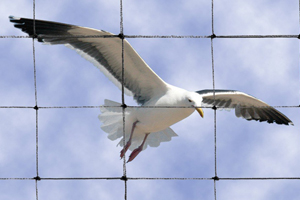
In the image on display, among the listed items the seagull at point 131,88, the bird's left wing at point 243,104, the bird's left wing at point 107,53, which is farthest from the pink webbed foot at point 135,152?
the bird's left wing at point 243,104

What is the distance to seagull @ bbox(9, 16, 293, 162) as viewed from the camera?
524 centimetres

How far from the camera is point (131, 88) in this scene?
5.68 m

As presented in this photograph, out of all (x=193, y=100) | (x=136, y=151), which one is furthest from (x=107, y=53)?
(x=136, y=151)

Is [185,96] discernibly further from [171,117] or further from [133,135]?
[133,135]

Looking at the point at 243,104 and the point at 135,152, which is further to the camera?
the point at 243,104

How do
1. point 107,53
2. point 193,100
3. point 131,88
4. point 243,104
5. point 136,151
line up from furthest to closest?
point 243,104 < point 136,151 < point 131,88 < point 107,53 < point 193,100

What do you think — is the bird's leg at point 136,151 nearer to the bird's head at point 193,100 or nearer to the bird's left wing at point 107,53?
the bird's left wing at point 107,53

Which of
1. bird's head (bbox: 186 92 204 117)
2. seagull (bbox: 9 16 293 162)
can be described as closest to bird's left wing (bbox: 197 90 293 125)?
seagull (bbox: 9 16 293 162)

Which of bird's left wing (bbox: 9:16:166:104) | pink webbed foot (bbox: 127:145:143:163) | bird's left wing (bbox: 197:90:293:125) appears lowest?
pink webbed foot (bbox: 127:145:143:163)

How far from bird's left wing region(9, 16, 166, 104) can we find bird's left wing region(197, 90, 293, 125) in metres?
0.45

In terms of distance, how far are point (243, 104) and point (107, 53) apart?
1.37 metres

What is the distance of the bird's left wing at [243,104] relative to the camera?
585cm

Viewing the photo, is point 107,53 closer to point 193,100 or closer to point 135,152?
point 193,100

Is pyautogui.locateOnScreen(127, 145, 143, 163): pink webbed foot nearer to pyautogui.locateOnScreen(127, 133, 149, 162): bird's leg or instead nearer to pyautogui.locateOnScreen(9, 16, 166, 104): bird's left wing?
pyautogui.locateOnScreen(127, 133, 149, 162): bird's leg
